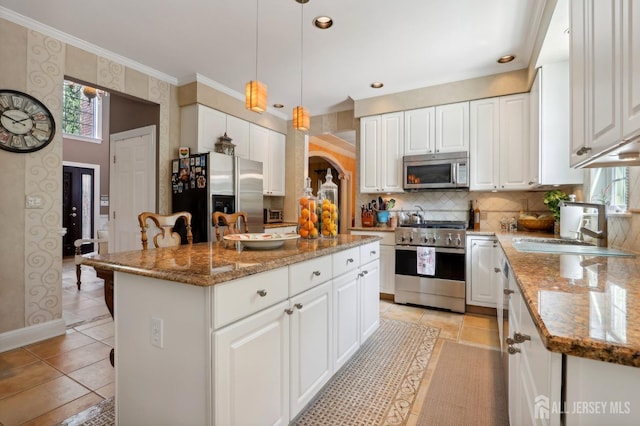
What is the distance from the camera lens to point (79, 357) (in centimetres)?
245

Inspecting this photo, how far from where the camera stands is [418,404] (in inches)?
74.2

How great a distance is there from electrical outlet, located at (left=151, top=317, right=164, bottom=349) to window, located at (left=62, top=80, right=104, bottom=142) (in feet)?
25.5

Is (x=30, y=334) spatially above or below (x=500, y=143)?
below

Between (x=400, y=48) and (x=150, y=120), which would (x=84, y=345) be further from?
(x=400, y=48)

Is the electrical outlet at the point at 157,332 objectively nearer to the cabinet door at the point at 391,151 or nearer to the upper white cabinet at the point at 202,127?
the upper white cabinet at the point at 202,127

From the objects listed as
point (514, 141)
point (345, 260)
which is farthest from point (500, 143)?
point (345, 260)

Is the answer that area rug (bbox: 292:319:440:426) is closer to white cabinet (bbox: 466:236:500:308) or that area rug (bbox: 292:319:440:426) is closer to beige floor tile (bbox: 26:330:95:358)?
white cabinet (bbox: 466:236:500:308)

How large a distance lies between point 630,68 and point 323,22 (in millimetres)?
2336

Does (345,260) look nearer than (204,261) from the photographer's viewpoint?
No

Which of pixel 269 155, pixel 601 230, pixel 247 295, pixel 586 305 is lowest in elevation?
pixel 247 295

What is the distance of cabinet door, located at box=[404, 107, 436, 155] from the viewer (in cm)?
396

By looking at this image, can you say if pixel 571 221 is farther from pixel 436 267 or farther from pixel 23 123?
pixel 23 123

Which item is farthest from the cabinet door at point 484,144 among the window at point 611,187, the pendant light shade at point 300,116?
the pendant light shade at point 300,116

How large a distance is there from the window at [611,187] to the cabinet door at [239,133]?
3.89m
